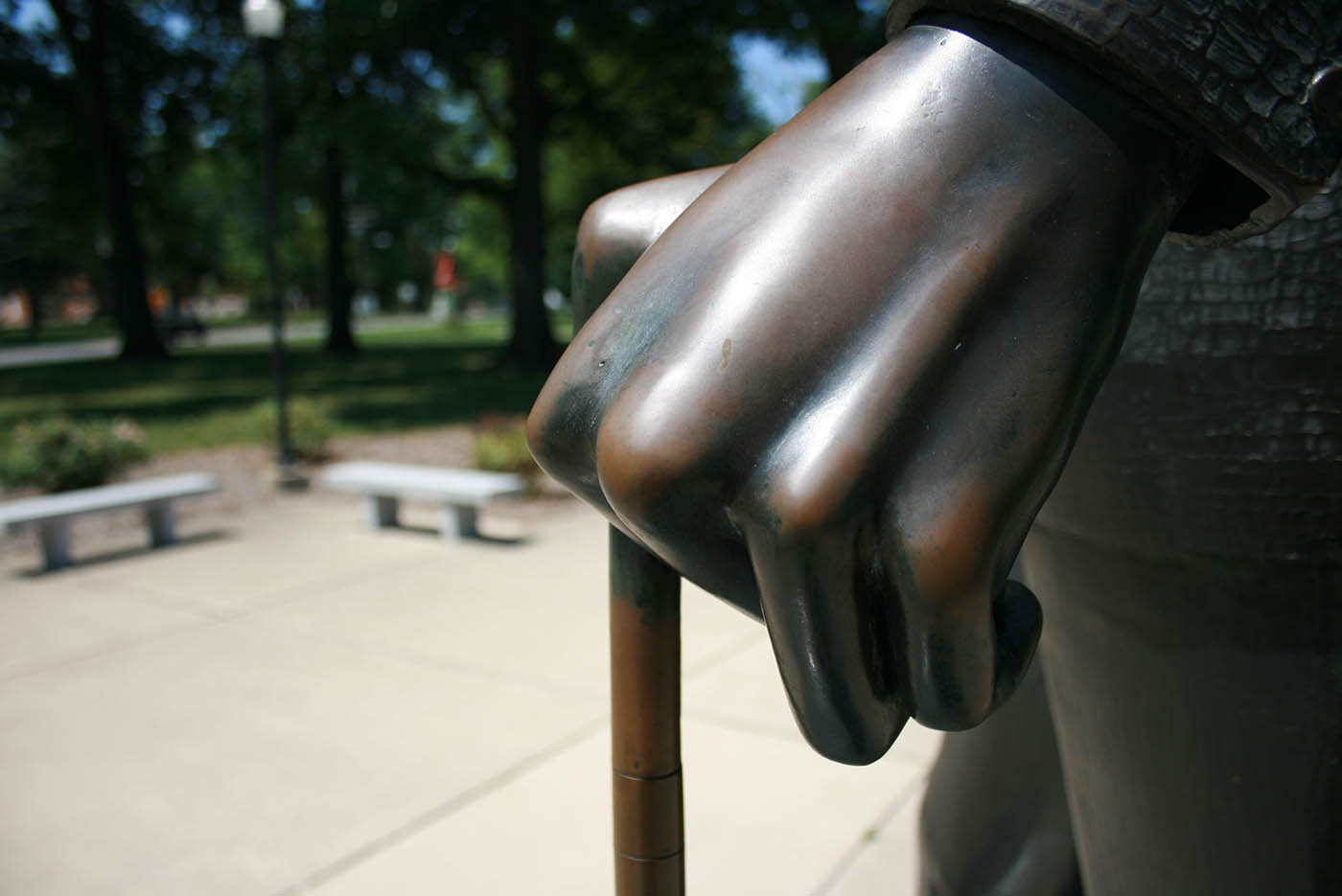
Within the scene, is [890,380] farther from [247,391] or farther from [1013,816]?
[247,391]

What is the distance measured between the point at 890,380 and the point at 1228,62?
0.31 metres

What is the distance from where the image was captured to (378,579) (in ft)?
19.9

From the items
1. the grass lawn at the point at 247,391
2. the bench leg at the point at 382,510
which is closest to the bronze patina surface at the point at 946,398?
the bench leg at the point at 382,510

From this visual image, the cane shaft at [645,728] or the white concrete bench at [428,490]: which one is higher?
the cane shaft at [645,728]

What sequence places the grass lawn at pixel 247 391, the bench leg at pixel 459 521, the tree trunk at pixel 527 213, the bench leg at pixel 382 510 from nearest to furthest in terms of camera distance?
the bench leg at pixel 459 521, the bench leg at pixel 382 510, the grass lawn at pixel 247 391, the tree trunk at pixel 527 213

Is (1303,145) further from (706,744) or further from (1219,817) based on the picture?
(706,744)

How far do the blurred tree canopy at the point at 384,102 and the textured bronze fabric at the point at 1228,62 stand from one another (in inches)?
498

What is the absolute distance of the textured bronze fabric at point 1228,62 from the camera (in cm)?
70

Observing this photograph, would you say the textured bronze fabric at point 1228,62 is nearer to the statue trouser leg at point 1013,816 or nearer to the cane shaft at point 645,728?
the cane shaft at point 645,728

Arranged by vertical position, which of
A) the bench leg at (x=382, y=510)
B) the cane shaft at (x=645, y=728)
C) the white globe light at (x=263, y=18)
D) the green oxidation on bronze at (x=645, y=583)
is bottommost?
the bench leg at (x=382, y=510)

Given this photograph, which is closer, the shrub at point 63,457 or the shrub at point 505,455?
the shrub at point 63,457

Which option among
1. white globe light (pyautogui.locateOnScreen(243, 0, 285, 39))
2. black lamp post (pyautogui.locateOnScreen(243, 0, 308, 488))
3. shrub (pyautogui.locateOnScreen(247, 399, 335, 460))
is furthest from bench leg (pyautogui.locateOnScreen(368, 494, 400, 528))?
white globe light (pyautogui.locateOnScreen(243, 0, 285, 39))

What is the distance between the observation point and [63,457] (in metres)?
7.93

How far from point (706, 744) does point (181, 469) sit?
24.9ft
